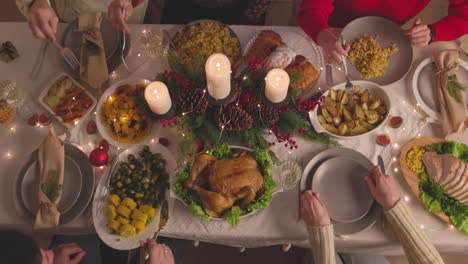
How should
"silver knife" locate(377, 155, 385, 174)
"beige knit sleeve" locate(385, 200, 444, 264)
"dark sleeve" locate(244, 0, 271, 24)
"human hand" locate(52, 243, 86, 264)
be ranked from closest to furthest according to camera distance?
"beige knit sleeve" locate(385, 200, 444, 264) < "silver knife" locate(377, 155, 385, 174) < "human hand" locate(52, 243, 86, 264) < "dark sleeve" locate(244, 0, 271, 24)

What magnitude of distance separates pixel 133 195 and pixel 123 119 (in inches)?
10.9

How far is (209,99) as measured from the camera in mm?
1036

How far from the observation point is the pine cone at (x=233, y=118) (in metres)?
1.07

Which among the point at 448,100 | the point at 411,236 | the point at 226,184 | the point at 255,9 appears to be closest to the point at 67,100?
the point at 226,184

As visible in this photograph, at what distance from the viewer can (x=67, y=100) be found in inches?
49.3

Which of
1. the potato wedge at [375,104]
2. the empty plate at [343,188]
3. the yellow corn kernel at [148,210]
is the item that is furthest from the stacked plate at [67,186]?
the potato wedge at [375,104]

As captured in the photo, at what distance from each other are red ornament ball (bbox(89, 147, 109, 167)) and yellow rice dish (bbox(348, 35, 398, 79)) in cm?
103

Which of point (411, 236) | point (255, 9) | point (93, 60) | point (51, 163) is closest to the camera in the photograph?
point (411, 236)

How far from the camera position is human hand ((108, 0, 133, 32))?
125 cm

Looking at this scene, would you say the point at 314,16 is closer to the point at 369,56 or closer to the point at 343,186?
the point at 369,56

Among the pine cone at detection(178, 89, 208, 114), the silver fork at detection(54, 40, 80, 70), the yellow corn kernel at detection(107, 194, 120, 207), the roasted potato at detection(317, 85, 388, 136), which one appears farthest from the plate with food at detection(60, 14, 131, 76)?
the roasted potato at detection(317, 85, 388, 136)

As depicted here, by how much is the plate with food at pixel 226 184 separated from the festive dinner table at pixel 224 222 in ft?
0.23

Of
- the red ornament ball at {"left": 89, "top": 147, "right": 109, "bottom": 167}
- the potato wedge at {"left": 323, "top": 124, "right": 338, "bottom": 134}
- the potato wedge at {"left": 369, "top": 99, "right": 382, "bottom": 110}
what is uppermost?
the potato wedge at {"left": 369, "top": 99, "right": 382, "bottom": 110}

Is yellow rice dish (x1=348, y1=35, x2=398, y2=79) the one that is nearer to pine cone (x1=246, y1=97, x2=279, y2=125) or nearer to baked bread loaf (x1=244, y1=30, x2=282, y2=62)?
baked bread loaf (x1=244, y1=30, x2=282, y2=62)
